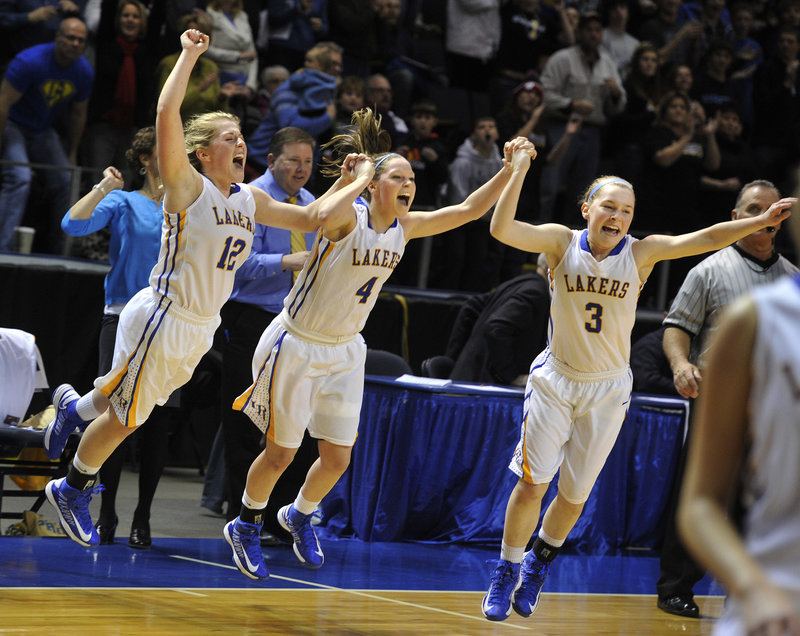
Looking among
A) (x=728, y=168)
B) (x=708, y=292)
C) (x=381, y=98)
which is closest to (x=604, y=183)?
(x=708, y=292)

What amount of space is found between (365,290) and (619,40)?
326 inches

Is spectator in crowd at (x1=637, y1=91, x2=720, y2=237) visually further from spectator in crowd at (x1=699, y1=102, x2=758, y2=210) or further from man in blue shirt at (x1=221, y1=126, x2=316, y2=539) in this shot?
man in blue shirt at (x1=221, y1=126, x2=316, y2=539)

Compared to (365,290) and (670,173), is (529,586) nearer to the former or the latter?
(365,290)

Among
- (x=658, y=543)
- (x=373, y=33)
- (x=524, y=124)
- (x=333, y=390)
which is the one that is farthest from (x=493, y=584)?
(x=373, y=33)

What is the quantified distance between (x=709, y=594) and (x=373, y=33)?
6.68 metres

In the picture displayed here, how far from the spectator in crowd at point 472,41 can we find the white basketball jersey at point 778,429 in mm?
10337

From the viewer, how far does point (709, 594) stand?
6453mm

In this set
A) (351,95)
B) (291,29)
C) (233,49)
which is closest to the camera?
(351,95)

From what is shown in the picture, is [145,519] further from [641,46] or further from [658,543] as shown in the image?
[641,46]

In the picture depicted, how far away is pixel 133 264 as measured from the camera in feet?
19.7

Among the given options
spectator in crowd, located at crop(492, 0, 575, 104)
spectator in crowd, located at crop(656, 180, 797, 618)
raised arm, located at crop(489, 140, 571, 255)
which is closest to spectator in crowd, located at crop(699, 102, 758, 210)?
spectator in crowd, located at crop(492, 0, 575, 104)

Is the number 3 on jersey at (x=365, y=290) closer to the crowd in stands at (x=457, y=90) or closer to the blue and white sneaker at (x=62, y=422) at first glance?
the blue and white sneaker at (x=62, y=422)

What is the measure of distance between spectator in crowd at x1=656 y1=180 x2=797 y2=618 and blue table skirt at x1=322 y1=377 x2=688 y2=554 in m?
1.77

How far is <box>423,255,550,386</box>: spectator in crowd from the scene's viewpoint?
7.26m
